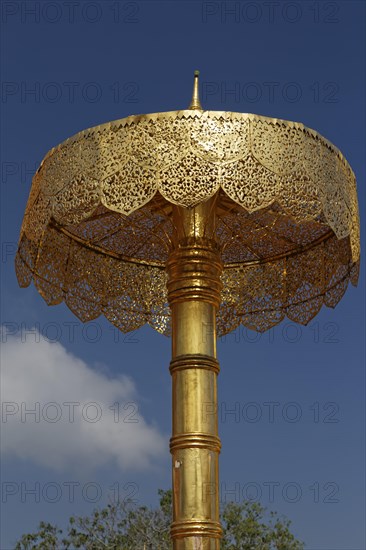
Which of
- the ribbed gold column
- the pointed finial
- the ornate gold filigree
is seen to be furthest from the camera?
the pointed finial

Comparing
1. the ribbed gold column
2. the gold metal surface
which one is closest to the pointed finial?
the gold metal surface

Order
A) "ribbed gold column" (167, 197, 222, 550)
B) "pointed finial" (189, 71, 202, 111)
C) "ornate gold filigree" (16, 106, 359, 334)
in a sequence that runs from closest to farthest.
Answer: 1. "ornate gold filigree" (16, 106, 359, 334)
2. "ribbed gold column" (167, 197, 222, 550)
3. "pointed finial" (189, 71, 202, 111)

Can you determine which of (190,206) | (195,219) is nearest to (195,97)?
(195,219)

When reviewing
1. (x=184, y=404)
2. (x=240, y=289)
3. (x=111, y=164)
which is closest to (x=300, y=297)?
(x=240, y=289)

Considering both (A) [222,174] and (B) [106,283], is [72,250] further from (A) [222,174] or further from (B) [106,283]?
(A) [222,174]

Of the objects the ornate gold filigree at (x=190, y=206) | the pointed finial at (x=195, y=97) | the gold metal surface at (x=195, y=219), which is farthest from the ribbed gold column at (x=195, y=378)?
the pointed finial at (x=195, y=97)

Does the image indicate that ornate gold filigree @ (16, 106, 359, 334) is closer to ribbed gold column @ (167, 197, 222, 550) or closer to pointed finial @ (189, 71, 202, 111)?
pointed finial @ (189, 71, 202, 111)

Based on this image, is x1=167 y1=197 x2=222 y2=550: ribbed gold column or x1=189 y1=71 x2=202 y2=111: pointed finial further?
x1=189 y1=71 x2=202 y2=111: pointed finial

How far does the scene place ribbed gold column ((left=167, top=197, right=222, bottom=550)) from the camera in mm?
6723

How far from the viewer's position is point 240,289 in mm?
9000

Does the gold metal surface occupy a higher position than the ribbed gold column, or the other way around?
the gold metal surface

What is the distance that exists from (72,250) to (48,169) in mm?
1486

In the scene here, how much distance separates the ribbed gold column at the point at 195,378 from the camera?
672cm

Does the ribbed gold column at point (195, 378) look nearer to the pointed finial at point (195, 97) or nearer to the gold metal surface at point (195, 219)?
the gold metal surface at point (195, 219)
